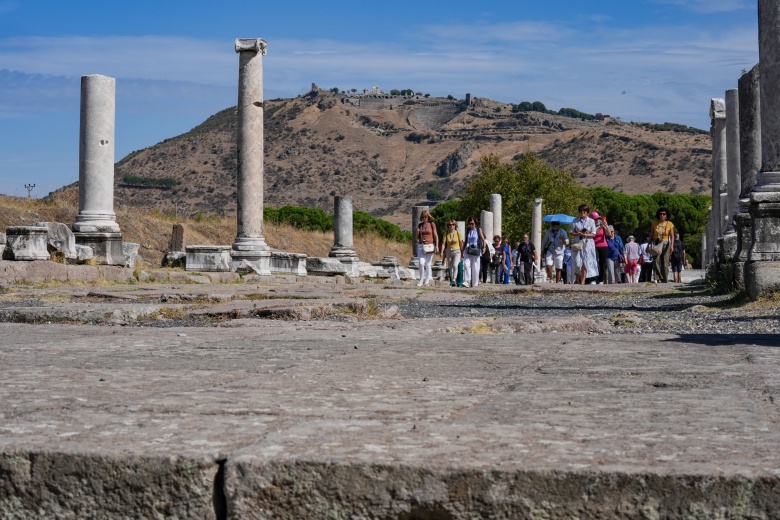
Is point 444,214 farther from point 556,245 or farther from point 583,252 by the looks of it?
point 583,252

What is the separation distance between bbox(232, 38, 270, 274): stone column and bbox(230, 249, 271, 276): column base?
19 centimetres

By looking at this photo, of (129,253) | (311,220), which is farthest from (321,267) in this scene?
(311,220)

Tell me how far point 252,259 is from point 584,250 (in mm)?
6827

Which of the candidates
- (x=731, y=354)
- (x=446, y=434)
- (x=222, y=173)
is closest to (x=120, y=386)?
(x=446, y=434)

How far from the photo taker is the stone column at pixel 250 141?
73.3ft

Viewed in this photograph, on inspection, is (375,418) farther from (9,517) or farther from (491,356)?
(491,356)

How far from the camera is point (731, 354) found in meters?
4.61

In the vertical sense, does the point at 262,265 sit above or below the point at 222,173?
below

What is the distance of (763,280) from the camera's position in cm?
1045

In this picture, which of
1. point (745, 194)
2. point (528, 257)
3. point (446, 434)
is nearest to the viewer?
point (446, 434)

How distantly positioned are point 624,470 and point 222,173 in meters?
112

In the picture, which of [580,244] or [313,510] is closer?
[313,510]

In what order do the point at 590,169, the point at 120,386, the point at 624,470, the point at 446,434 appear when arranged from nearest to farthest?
the point at 624,470 → the point at 446,434 → the point at 120,386 → the point at 590,169

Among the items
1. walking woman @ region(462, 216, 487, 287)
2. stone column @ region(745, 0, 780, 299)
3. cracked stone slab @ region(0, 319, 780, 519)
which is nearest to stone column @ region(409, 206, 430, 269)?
walking woman @ region(462, 216, 487, 287)
